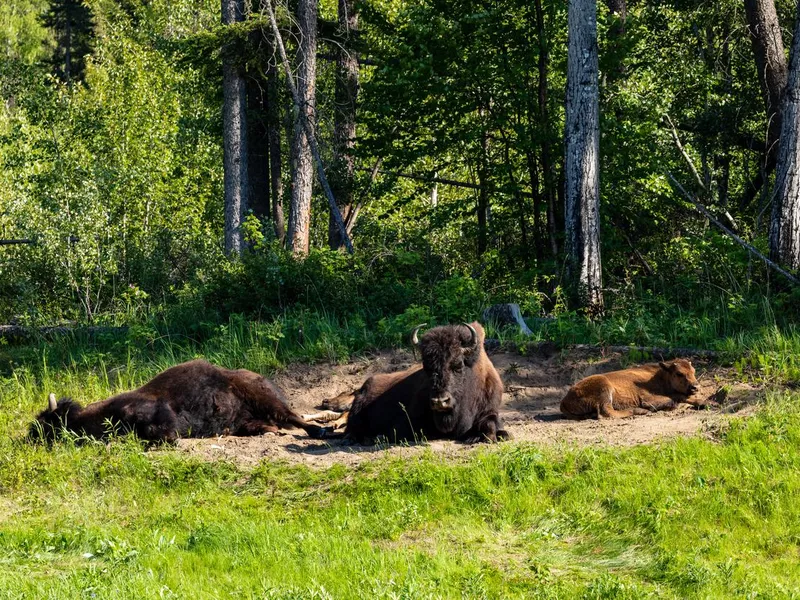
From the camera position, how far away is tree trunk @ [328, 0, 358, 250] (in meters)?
24.5

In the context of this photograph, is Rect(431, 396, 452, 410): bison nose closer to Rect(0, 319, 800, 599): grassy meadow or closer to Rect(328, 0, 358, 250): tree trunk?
Rect(0, 319, 800, 599): grassy meadow

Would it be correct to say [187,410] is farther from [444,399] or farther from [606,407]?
[606,407]

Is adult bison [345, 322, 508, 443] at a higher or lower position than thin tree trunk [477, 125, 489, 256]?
lower

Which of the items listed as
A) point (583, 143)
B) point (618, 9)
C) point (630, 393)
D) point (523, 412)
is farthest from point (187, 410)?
point (618, 9)

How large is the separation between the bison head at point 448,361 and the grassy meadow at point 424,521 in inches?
27.7

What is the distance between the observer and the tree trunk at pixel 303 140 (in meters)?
21.8

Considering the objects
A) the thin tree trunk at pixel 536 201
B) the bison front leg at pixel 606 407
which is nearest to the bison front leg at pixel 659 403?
the bison front leg at pixel 606 407

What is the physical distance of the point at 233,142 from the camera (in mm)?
24016

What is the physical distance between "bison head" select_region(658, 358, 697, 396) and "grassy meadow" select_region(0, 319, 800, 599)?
0.89m

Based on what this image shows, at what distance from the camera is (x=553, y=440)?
32.8ft

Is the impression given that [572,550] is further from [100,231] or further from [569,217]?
[100,231]

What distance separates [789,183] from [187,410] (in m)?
10.7

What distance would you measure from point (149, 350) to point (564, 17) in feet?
35.5

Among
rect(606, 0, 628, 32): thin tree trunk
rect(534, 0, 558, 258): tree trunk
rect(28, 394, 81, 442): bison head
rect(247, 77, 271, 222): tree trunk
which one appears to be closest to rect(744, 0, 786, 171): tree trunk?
rect(606, 0, 628, 32): thin tree trunk
